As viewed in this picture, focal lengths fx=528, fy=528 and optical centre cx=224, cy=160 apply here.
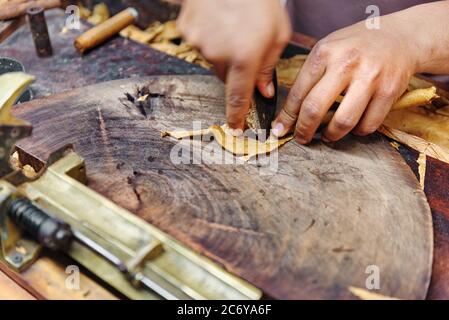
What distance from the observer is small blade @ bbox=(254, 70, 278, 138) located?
127cm

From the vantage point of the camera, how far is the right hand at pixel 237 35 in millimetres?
993

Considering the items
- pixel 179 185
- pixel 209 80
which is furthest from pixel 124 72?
pixel 179 185

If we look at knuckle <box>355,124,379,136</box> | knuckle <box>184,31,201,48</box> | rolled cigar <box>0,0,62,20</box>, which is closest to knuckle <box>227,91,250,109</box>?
knuckle <box>184,31,201,48</box>

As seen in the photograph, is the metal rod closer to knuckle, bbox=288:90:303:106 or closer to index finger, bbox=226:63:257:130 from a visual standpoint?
index finger, bbox=226:63:257:130

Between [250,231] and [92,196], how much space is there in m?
0.33

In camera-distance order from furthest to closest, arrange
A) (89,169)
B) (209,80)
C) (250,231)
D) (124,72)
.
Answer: (124,72) < (209,80) < (89,169) < (250,231)

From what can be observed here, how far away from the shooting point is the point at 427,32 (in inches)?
55.1

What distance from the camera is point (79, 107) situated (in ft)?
4.56

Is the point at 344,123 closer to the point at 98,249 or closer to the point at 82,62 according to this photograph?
the point at 98,249

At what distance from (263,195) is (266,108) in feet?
A: 0.82

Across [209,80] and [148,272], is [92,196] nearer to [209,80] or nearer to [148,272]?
[148,272]

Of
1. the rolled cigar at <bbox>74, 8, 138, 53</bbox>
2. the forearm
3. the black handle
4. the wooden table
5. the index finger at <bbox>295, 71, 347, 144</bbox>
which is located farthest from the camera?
the rolled cigar at <bbox>74, 8, 138, 53</bbox>

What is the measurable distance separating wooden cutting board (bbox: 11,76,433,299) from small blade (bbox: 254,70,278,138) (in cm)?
8

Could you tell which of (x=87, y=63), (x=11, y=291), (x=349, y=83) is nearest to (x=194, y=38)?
(x=349, y=83)
